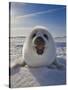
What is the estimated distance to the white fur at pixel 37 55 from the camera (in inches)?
92.4

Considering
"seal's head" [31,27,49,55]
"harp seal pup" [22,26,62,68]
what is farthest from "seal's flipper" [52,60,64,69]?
"seal's head" [31,27,49,55]

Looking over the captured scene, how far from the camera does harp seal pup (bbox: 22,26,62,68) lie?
2.35 metres

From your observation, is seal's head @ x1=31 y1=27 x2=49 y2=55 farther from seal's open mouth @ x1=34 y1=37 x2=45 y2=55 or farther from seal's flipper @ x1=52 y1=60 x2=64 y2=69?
seal's flipper @ x1=52 y1=60 x2=64 y2=69

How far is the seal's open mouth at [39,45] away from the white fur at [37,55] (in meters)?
0.04

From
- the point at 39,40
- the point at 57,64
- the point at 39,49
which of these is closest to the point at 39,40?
the point at 39,40

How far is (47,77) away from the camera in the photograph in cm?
239

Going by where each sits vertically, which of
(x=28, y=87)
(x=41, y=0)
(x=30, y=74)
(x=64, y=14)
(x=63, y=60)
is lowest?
(x=28, y=87)

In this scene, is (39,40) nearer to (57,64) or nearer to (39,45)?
(39,45)

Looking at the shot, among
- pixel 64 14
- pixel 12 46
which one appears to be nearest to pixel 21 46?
pixel 12 46

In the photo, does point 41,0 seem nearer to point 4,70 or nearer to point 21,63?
point 21,63

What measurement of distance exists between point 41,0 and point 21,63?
0.79 m

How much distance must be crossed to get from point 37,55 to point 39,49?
0.08 meters

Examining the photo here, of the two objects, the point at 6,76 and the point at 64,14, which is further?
the point at 64,14

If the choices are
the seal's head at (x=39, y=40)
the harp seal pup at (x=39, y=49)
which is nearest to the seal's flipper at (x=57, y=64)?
the harp seal pup at (x=39, y=49)
